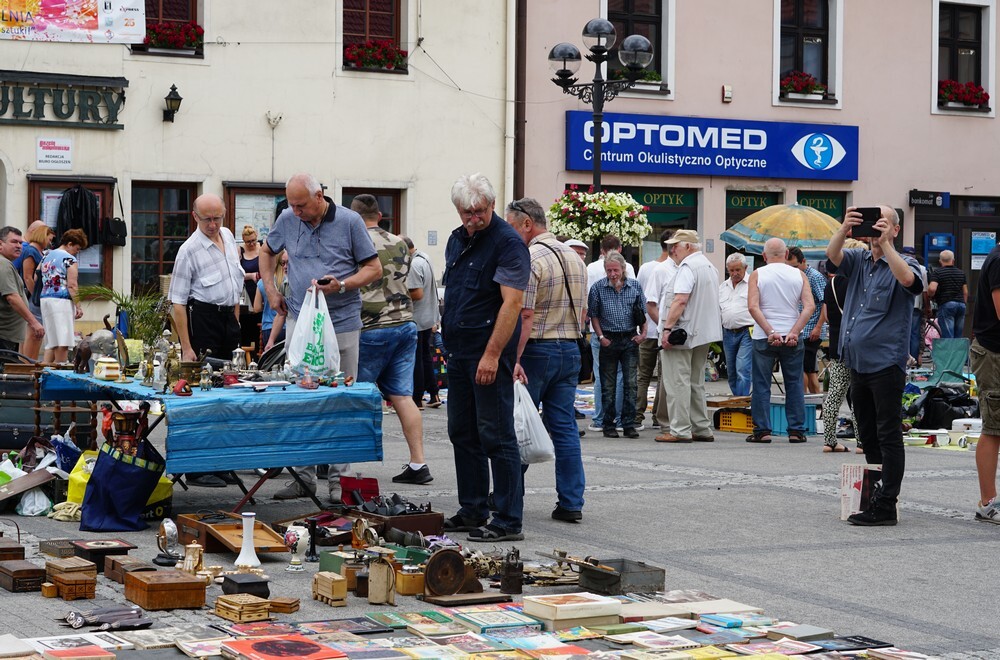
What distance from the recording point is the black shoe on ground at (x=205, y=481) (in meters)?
10.3

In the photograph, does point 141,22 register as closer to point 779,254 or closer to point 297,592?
point 779,254

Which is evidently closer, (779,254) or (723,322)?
(779,254)

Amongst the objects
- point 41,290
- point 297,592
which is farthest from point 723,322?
point 297,592

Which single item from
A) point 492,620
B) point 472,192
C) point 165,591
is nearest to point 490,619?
point 492,620

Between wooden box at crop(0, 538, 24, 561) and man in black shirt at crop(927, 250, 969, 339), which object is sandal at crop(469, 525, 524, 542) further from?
man in black shirt at crop(927, 250, 969, 339)

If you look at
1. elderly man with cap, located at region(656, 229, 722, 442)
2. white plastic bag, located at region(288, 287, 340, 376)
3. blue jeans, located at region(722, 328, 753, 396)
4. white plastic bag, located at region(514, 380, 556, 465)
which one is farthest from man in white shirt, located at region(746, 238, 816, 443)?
white plastic bag, located at region(288, 287, 340, 376)

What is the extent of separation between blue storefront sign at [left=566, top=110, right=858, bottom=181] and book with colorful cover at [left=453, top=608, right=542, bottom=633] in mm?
18642

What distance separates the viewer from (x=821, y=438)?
15156mm

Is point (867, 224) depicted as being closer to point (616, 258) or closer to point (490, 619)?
point (490, 619)

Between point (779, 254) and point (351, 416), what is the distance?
7.20m

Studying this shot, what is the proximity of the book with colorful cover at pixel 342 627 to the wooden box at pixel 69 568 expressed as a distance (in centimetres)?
107

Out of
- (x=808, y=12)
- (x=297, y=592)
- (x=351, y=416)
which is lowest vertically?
(x=297, y=592)

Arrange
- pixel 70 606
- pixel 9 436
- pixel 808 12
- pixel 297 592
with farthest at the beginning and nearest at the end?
pixel 808 12, pixel 9 436, pixel 297 592, pixel 70 606

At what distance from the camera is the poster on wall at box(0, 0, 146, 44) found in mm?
21156
